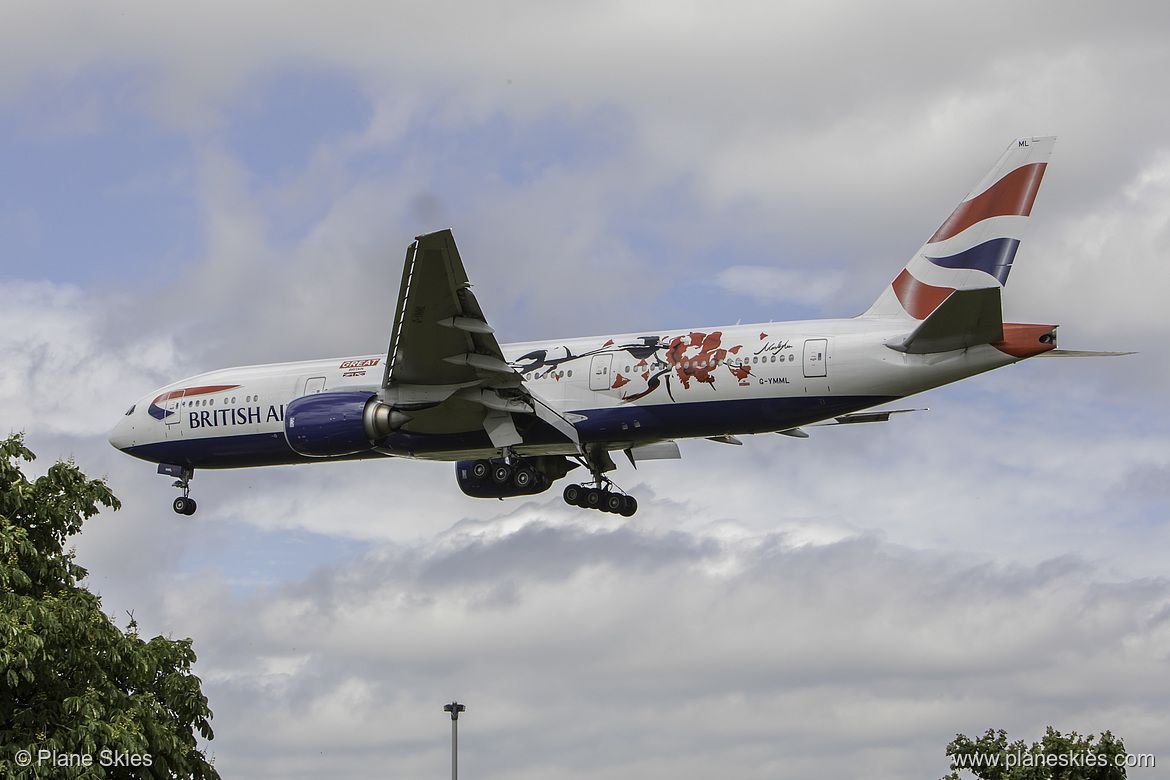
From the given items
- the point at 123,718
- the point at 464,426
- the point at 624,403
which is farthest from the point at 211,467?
the point at 123,718

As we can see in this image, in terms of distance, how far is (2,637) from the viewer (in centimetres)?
1997

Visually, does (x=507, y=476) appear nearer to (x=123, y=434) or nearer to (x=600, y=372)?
(x=600, y=372)

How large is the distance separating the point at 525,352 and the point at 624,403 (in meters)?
3.44

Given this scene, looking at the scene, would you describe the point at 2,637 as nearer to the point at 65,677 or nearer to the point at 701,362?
the point at 65,677

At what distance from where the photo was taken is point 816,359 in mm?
31000

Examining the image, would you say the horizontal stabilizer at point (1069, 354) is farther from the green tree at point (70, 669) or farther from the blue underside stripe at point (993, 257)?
→ the green tree at point (70, 669)

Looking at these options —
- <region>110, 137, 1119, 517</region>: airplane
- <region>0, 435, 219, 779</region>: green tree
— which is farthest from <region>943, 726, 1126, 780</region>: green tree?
<region>0, 435, 219, 779</region>: green tree

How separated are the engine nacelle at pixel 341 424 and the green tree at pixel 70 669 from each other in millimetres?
9690

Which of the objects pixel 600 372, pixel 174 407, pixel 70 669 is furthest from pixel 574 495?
pixel 70 669

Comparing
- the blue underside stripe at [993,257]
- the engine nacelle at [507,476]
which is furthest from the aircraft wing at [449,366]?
the blue underside stripe at [993,257]

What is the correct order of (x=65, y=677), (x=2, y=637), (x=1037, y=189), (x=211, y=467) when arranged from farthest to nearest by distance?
(x=211, y=467), (x=1037, y=189), (x=65, y=677), (x=2, y=637)

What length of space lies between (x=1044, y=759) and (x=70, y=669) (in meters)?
22.8

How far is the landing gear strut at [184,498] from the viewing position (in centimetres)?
3816

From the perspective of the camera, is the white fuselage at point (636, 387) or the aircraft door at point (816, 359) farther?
the aircraft door at point (816, 359)
